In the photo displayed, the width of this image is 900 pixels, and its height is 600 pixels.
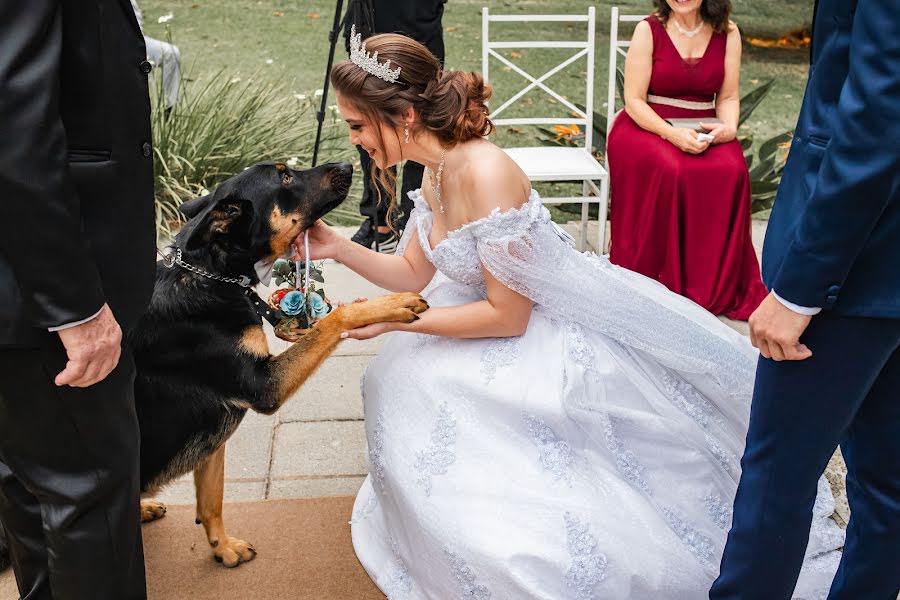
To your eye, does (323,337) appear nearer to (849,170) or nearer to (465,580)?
(465,580)

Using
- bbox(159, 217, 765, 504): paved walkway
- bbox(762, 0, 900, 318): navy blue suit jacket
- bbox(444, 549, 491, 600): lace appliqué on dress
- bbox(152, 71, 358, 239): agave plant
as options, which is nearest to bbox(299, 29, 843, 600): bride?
bbox(444, 549, 491, 600): lace appliqué on dress

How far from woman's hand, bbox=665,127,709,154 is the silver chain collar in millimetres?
2670

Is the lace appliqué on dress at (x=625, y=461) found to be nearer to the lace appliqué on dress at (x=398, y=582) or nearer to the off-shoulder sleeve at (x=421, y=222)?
the lace appliqué on dress at (x=398, y=582)

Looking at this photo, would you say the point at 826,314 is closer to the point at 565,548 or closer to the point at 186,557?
the point at 565,548

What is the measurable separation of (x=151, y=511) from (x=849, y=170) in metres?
2.39

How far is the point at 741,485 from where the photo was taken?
79.4 inches

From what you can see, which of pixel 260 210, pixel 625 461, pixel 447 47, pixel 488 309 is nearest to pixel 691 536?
pixel 625 461

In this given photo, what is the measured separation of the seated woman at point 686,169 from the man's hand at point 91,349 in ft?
10.7

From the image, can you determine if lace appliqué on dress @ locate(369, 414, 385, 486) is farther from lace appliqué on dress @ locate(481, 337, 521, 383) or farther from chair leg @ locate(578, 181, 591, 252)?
chair leg @ locate(578, 181, 591, 252)

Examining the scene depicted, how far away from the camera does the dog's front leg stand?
2.52m

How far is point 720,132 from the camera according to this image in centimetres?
452

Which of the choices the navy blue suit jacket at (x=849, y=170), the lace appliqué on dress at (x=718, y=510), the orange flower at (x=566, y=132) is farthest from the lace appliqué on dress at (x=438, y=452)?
the orange flower at (x=566, y=132)

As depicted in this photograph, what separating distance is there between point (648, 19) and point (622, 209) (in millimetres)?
989

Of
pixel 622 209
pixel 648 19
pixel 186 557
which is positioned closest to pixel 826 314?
pixel 186 557
